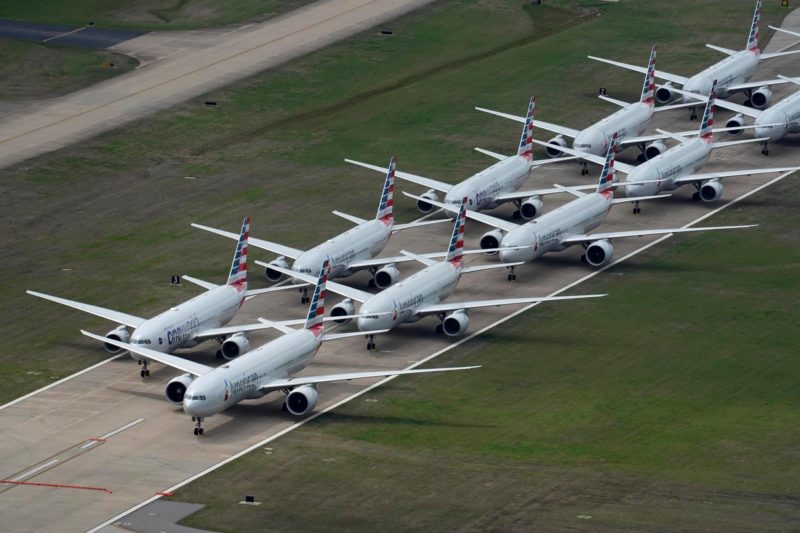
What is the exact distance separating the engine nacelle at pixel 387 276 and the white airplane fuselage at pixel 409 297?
416cm

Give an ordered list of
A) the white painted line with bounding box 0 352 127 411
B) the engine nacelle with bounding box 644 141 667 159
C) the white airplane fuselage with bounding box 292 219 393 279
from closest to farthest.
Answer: the white painted line with bounding box 0 352 127 411, the white airplane fuselage with bounding box 292 219 393 279, the engine nacelle with bounding box 644 141 667 159

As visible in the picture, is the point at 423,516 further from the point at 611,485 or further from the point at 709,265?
the point at 709,265

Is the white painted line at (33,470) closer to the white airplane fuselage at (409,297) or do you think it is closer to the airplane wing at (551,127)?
the white airplane fuselage at (409,297)

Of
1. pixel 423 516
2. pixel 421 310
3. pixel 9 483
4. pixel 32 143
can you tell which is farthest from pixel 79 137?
pixel 423 516

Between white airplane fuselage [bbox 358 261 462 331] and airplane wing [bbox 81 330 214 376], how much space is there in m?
11.8

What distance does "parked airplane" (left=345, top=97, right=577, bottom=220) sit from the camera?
5842 inches

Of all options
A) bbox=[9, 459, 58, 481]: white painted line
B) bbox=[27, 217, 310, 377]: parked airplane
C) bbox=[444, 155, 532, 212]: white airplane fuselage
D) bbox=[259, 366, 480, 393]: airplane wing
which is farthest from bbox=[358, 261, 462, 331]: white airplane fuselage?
bbox=[9, 459, 58, 481]: white painted line

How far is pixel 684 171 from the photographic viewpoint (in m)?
154

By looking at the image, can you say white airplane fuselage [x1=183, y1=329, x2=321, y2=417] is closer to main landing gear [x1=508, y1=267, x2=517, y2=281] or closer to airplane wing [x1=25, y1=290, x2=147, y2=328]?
airplane wing [x1=25, y1=290, x2=147, y2=328]

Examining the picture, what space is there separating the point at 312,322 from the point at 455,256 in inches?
636

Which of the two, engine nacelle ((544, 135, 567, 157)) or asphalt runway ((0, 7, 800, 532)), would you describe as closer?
asphalt runway ((0, 7, 800, 532))

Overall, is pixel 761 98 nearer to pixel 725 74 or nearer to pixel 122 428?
pixel 725 74

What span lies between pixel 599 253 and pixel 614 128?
2583cm

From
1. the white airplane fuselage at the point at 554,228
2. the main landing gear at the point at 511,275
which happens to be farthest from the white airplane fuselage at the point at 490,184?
the main landing gear at the point at 511,275
